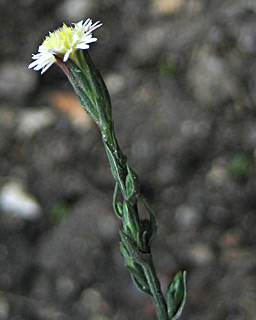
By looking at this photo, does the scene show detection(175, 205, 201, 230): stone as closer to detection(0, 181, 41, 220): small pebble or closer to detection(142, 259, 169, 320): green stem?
detection(0, 181, 41, 220): small pebble

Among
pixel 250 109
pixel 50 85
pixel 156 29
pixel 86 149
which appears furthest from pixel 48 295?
pixel 156 29

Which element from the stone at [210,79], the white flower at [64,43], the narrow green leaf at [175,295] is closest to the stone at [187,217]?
the stone at [210,79]

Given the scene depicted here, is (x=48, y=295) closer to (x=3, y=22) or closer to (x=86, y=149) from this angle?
(x=86, y=149)

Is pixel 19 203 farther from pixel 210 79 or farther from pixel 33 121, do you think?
pixel 210 79

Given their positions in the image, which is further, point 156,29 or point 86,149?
point 156,29

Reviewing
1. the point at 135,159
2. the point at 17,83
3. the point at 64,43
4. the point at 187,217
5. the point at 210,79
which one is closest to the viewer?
the point at 64,43

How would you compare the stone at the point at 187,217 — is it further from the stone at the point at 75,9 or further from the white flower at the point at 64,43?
the white flower at the point at 64,43

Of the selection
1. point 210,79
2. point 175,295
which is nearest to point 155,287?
point 175,295

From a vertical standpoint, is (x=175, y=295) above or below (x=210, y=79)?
below
